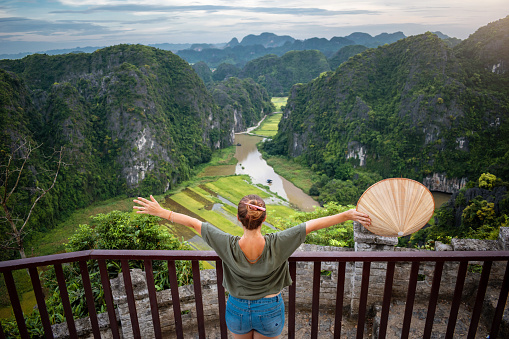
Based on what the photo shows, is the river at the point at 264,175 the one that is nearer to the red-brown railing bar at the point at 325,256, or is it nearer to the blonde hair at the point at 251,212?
the red-brown railing bar at the point at 325,256

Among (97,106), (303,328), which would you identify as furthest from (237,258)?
(97,106)

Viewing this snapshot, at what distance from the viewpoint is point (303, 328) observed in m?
4.16

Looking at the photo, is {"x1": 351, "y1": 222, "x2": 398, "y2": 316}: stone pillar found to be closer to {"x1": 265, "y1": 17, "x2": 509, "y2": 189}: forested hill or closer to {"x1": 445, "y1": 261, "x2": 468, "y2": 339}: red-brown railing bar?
{"x1": 445, "y1": 261, "x2": 468, "y2": 339}: red-brown railing bar

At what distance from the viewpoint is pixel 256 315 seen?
6.70ft

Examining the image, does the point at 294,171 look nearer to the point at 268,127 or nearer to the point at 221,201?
the point at 221,201

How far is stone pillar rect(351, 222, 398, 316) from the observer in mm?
4191

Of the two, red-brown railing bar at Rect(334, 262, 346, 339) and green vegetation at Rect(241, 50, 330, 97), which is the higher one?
red-brown railing bar at Rect(334, 262, 346, 339)

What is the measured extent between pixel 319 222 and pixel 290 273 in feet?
1.34

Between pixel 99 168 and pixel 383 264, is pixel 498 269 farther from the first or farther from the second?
pixel 99 168

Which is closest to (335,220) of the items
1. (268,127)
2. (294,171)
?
(294,171)

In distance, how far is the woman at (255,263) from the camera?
1.94m

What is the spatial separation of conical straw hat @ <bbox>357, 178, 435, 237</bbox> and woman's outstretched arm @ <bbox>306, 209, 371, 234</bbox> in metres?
0.06

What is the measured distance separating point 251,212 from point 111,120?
53595 millimetres

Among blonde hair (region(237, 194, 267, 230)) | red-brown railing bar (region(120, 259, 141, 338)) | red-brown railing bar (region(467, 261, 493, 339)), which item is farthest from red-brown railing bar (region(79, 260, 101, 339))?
red-brown railing bar (region(467, 261, 493, 339))
